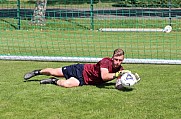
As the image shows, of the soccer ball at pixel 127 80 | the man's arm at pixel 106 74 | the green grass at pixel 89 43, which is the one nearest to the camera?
the soccer ball at pixel 127 80

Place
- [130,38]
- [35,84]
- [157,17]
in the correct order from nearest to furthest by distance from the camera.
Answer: [35,84], [130,38], [157,17]

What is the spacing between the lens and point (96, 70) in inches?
301

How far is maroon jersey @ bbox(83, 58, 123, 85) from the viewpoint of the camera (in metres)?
7.52

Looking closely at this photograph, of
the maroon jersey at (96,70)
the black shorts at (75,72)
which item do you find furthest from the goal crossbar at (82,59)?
the maroon jersey at (96,70)

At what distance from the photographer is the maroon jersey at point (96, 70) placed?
752 cm

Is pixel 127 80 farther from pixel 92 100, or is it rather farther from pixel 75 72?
pixel 75 72

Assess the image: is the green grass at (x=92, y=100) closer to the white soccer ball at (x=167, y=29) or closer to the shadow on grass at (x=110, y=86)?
the shadow on grass at (x=110, y=86)

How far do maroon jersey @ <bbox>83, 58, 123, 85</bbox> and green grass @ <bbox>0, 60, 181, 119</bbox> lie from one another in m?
0.17

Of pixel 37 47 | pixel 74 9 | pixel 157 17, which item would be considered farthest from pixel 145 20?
pixel 37 47

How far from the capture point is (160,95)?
7.05 metres

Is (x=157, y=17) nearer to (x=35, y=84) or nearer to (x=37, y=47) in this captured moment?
(x=37, y=47)

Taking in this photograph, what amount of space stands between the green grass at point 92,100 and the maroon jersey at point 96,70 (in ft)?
0.55

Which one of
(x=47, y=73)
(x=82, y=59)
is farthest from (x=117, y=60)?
(x=82, y=59)

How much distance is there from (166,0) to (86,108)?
15.0m
